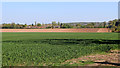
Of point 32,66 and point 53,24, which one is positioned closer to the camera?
point 32,66

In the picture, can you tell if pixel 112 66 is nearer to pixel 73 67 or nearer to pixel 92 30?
pixel 73 67

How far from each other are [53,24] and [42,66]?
180m

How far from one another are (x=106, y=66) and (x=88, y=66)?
42.4 inches

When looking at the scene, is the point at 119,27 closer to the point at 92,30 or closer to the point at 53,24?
the point at 92,30

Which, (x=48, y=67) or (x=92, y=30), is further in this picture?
(x=92, y=30)

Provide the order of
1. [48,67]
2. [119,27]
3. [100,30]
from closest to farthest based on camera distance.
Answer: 1. [48,67]
2. [119,27]
3. [100,30]

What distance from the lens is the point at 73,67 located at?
12.9 meters

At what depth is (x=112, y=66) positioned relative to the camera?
13.4 metres

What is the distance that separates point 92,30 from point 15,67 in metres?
111

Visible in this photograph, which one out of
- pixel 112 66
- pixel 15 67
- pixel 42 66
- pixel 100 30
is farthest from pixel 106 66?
pixel 100 30

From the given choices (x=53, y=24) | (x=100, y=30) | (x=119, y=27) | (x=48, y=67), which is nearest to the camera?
(x=48, y=67)

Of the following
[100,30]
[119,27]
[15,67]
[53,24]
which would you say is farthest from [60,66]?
[53,24]

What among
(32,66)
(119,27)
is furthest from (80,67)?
(119,27)

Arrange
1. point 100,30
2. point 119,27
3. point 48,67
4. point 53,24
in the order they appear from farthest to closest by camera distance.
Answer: point 53,24, point 100,30, point 119,27, point 48,67
